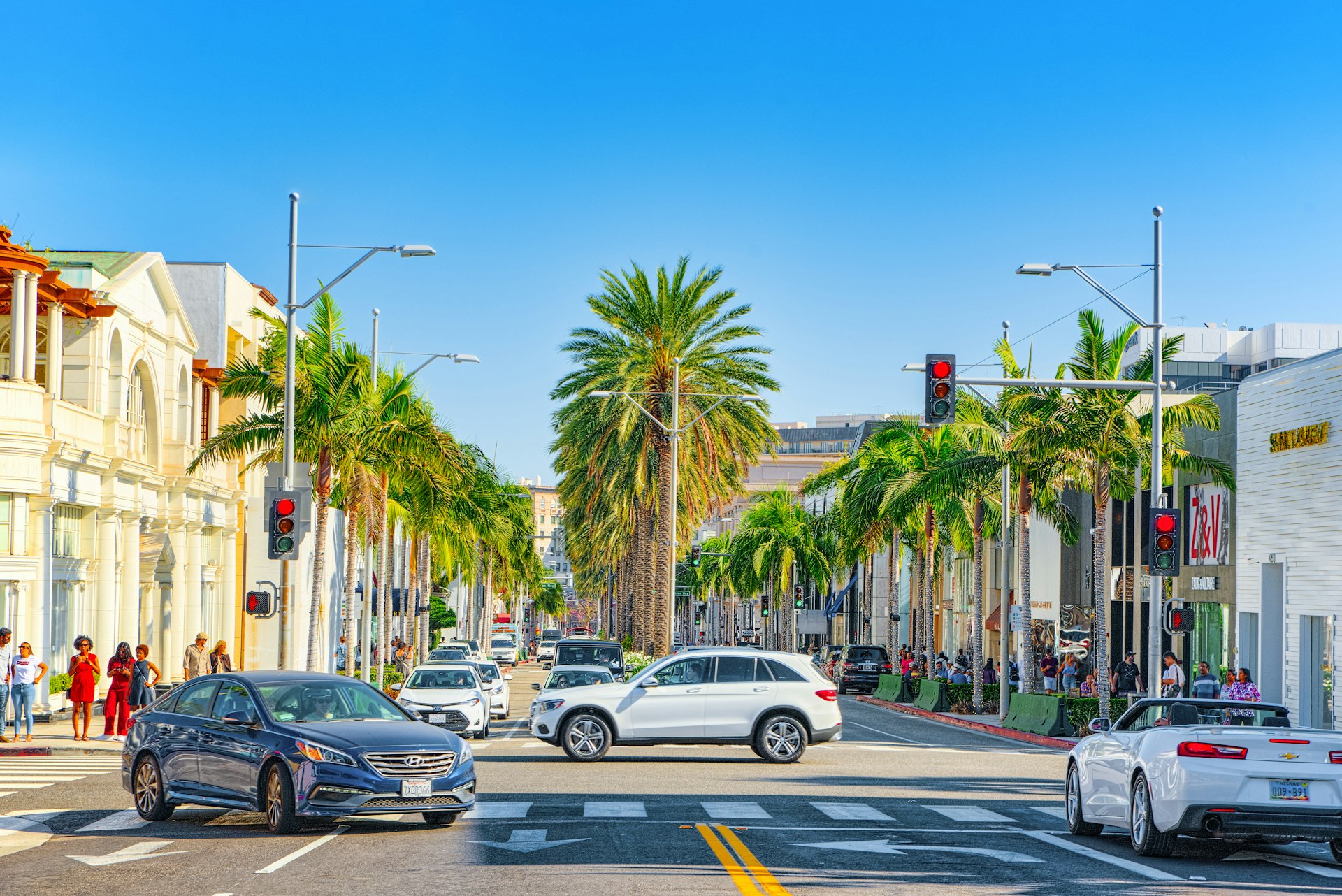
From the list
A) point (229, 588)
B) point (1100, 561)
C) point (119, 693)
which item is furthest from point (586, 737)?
point (229, 588)

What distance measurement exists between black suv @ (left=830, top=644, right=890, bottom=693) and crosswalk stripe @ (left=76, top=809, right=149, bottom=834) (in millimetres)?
44548

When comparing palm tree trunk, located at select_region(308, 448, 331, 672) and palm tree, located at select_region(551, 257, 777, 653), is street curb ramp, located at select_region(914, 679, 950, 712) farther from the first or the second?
palm tree trunk, located at select_region(308, 448, 331, 672)

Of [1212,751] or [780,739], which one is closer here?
[1212,751]

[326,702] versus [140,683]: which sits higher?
[326,702]

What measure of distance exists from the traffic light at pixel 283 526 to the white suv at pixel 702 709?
528 centimetres

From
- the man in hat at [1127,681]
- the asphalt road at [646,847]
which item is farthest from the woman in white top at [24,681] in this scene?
the man in hat at [1127,681]

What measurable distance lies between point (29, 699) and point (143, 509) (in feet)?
40.3

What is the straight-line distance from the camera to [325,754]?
1443 cm

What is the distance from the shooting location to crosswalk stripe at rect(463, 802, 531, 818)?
16391 millimetres

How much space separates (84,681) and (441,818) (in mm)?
14521

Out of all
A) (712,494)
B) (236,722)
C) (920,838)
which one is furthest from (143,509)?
(920,838)

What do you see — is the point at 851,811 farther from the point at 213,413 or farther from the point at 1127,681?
the point at 213,413

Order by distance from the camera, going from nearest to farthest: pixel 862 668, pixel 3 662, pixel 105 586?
pixel 3 662 < pixel 105 586 < pixel 862 668

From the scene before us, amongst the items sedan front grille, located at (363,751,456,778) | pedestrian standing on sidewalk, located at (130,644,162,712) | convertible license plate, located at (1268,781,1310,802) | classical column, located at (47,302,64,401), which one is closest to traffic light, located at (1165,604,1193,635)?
convertible license plate, located at (1268,781,1310,802)
